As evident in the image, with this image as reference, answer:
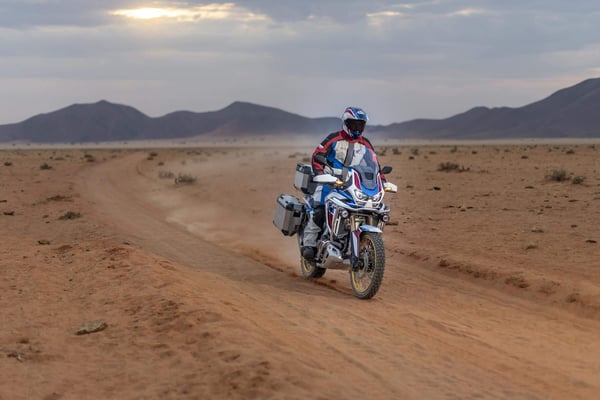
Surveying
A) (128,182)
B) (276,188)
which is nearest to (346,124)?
(276,188)

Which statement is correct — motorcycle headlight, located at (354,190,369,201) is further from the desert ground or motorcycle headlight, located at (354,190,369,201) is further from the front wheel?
the front wheel

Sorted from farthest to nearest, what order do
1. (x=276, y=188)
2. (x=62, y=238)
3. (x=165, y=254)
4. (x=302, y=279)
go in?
Result: (x=276, y=188)
(x=62, y=238)
(x=165, y=254)
(x=302, y=279)

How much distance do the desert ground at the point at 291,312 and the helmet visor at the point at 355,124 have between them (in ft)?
7.36

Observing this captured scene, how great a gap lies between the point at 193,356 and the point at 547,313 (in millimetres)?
5015

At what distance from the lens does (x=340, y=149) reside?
1065 centimetres

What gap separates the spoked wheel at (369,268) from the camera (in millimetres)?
9414

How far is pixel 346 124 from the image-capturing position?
1059cm

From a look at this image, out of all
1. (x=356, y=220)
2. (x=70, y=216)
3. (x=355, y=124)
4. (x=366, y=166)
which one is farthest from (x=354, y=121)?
(x=70, y=216)

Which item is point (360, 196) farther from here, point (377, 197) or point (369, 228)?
point (369, 228)

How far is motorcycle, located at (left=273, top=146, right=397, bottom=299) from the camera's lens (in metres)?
9.67

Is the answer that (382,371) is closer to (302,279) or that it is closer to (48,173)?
(302,279)

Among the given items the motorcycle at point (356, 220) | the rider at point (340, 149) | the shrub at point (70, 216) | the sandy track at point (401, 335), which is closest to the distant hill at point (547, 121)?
the shrub at point (70, 216)

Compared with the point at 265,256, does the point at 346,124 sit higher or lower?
higher

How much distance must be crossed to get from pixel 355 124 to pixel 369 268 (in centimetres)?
206
